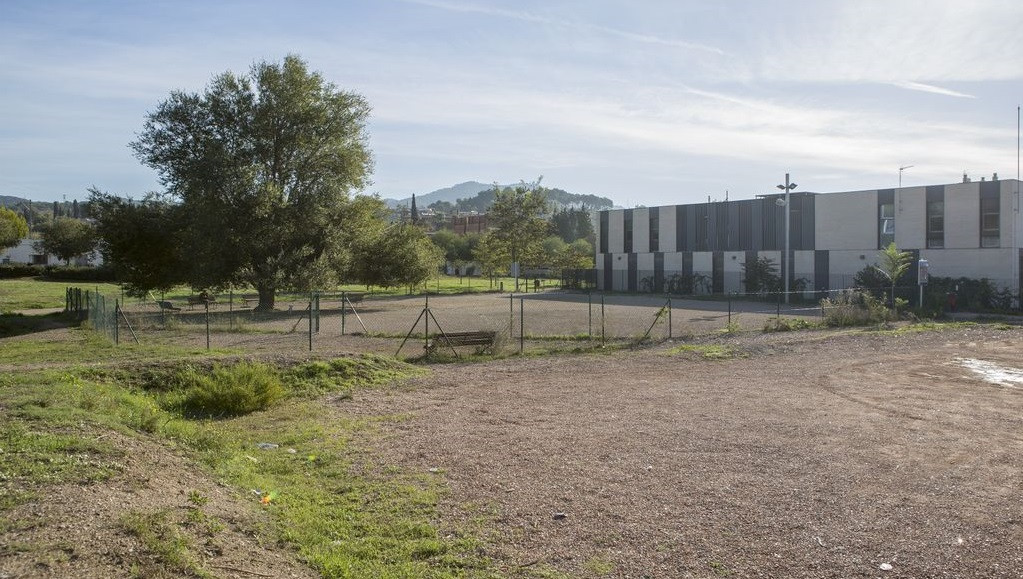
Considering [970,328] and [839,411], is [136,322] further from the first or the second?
[970,328]

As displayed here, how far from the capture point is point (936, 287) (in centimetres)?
4234

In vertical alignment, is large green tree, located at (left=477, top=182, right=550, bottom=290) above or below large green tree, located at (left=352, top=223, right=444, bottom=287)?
above

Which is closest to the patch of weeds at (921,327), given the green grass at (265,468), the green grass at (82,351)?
the green grass at (265,468)

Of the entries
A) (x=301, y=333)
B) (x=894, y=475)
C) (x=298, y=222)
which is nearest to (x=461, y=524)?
→ (x=894, y=475)

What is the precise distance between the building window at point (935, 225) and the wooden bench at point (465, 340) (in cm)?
3548

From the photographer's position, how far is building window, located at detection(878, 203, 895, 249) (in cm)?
4959

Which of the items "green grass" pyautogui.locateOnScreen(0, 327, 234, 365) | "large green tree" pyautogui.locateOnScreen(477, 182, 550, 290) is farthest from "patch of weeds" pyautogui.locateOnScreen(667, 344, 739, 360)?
"large green tree" pyautogui.locateOnScreen(477, 182, 550, 290)

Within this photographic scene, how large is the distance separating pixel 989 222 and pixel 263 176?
4145cm

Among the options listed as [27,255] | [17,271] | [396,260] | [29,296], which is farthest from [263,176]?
[27,255]

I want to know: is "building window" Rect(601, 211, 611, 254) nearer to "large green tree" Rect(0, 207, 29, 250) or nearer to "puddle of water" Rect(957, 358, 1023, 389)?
"puddle of water" Rect(957, 358, 1023, 389)

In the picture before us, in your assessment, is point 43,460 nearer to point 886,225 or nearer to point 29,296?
point 886,225

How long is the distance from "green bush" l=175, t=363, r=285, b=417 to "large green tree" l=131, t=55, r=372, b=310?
2742 cm

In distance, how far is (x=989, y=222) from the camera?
Answer: 148 feet

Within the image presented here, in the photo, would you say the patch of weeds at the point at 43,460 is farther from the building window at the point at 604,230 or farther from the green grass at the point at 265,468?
the building window at the point at 604,230
